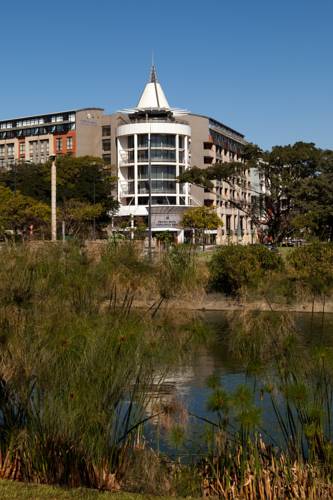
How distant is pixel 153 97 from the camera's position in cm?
10062

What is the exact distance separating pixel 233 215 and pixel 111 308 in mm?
101414

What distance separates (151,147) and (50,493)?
8592cm

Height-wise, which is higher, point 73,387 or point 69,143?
point 69,143

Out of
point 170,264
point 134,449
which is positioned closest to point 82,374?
point 134,449

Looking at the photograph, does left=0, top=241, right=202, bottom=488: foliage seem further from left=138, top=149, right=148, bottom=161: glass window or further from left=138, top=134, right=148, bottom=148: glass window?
left=138, top=134, right=148, bottom=148: glass window

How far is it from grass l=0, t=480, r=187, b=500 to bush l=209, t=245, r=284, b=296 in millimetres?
20645

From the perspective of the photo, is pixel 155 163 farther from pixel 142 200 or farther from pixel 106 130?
pixel 106 130

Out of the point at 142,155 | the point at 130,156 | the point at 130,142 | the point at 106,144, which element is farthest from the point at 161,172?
the point at 106,144

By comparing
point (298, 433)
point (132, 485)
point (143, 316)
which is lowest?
point (132, 485)

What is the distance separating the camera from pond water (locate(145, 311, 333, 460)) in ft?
28.1

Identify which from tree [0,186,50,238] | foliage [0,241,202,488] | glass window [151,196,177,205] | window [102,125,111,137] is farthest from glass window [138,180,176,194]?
foliage [0,241,202,488]

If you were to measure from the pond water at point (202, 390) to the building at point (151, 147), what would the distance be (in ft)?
220

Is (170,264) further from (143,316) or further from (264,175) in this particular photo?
(264,175)

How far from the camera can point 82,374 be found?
729cm
